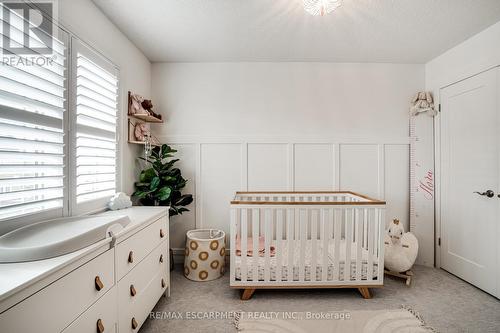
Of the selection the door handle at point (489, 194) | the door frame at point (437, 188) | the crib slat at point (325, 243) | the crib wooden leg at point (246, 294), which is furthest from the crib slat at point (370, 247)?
the door frame at point (437, 188)

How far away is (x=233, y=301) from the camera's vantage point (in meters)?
2.00

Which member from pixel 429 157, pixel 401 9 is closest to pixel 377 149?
pixel 429 157

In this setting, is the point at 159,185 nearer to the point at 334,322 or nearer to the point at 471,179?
the point at 334,322

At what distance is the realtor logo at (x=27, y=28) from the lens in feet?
3.78

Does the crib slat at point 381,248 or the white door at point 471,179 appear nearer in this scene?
the crib slat at point 381,248

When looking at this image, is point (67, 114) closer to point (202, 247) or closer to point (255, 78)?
point (202, 247)

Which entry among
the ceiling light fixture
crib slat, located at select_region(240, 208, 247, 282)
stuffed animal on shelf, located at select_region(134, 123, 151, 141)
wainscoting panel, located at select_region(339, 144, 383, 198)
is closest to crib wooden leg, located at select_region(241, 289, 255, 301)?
crib slat, located at select_region(240, 208, 247, 282)

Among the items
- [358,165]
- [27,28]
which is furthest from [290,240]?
[27,28]

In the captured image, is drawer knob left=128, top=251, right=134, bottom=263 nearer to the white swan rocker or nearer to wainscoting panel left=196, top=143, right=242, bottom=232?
wainscoting panel left=196, top=143, right=242, bottom=232

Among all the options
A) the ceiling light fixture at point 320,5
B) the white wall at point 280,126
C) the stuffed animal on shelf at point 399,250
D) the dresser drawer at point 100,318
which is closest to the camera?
the dresser drawer at point 100,318

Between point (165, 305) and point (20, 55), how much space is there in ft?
6.29

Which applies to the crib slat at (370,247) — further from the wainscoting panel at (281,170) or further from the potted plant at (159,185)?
the potted plant at (159,185)

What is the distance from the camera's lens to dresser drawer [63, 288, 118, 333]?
1018 millimetres

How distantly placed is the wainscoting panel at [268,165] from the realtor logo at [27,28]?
6.40 feet
